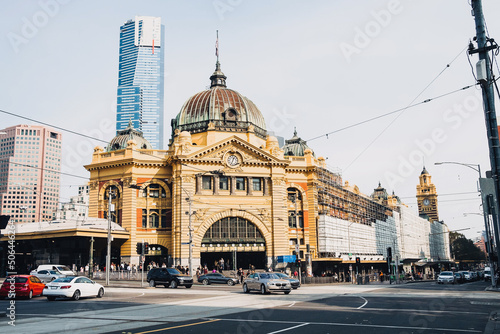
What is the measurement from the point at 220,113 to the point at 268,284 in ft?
144

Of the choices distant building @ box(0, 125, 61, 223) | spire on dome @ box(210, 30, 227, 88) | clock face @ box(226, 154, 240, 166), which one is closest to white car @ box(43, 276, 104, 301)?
clock face @ box(226, 154, 240, 166)

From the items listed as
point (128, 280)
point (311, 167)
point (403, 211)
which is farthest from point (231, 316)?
point (403, 211)

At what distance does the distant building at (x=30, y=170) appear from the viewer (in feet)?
528

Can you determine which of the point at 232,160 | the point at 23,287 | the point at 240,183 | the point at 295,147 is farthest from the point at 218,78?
the point at 23,287

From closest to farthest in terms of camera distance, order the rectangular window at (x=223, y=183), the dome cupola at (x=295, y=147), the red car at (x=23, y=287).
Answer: the red car at (x=23, y=287) → the rectangular window at (x=223, y=183) → the dome cupola at (x=295, y=147)

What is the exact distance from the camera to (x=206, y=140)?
6694cm

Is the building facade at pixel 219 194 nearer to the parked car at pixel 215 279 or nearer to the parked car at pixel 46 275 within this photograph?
the parked car at pixel 215 279

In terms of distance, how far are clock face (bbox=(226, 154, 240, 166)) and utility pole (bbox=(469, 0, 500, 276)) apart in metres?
45.7

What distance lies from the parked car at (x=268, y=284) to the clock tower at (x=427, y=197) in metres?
167

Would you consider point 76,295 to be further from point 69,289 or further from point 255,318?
point 255,318

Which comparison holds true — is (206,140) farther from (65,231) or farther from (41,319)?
(41,319)

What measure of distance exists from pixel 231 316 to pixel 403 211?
111454 mm

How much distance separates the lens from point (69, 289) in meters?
24.7

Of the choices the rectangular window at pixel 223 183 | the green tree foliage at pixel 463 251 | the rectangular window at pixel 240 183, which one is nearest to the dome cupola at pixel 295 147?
the rectangular window at pixel 240 183
